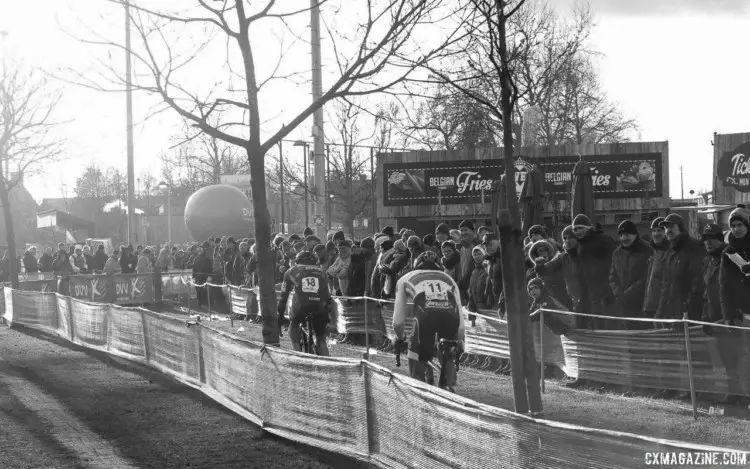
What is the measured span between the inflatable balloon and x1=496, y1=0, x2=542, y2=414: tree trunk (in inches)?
1537

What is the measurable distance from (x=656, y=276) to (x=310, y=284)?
168 inches

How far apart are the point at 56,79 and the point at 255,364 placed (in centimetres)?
363

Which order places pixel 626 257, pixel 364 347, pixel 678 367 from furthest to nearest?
pixel 364 347 < pixel 626 257 < pixel 678 367

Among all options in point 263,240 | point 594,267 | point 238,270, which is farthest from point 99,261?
point 594,267

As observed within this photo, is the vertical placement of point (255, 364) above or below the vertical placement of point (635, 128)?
below

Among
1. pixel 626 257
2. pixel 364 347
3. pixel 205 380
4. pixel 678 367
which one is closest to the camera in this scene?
pixel 678 367

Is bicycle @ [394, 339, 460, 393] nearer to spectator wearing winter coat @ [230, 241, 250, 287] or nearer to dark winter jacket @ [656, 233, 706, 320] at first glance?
dark winter jacket @ [656, 233, 706, 320]

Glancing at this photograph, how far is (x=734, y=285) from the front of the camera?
9188mm

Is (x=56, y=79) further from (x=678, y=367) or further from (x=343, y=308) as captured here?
(x=343, y=308)

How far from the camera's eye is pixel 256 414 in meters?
9.85

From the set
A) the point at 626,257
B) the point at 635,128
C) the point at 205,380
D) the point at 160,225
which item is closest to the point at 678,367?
the point at 626,257

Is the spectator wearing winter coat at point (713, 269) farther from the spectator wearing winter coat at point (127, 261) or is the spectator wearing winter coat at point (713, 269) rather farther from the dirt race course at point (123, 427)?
the spectator wearing winter coat at point (127, 261)

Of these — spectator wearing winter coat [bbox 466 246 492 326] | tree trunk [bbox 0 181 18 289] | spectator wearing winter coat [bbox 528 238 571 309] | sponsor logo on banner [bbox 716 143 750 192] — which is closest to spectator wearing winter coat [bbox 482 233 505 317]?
spectator wearing winter coat [bbox 466 246 492 326]

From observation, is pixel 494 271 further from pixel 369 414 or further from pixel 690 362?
pixel 369 414
